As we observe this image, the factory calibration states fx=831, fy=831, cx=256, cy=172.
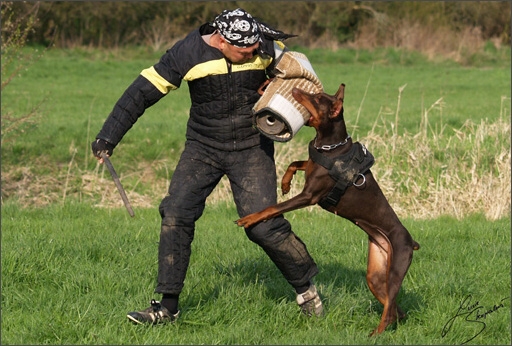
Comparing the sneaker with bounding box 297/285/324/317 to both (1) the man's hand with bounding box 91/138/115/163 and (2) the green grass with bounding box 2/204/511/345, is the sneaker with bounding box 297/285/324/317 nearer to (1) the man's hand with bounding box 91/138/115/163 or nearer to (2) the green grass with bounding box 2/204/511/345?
(2) the green grass with bounding box 2/204/511/345

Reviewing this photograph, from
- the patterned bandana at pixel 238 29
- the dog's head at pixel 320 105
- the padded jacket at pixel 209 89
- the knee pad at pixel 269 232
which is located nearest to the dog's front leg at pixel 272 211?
the knee pad at pixel 269 232

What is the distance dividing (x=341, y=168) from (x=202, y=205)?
1.06 meters

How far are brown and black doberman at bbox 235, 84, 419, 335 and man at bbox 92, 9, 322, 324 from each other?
0.40 m

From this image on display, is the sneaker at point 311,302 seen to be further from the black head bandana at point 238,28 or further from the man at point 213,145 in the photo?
the black head bandana at point 238,28

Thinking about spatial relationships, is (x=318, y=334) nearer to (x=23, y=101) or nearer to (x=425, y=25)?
(x=23, y=101)

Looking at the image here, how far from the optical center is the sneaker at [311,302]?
5.80 meters

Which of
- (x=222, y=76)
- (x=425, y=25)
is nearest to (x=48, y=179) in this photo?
(x=222, y=76)

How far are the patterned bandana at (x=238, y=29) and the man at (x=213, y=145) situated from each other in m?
0.04

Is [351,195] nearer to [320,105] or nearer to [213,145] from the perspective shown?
[320,105]

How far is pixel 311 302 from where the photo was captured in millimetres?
5801

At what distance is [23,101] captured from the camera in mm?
19391

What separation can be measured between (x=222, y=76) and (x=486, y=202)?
5477 millimetres

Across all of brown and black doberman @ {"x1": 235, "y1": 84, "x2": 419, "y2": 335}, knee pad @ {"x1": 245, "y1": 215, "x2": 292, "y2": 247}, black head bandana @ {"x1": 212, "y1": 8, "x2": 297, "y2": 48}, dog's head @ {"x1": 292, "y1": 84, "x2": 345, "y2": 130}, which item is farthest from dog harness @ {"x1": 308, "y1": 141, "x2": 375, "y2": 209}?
black head bandana @ {"x1": 212, "y1": 8, "x2": 297, "y2": 48}

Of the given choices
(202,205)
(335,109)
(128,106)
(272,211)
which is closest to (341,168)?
(335,109)
